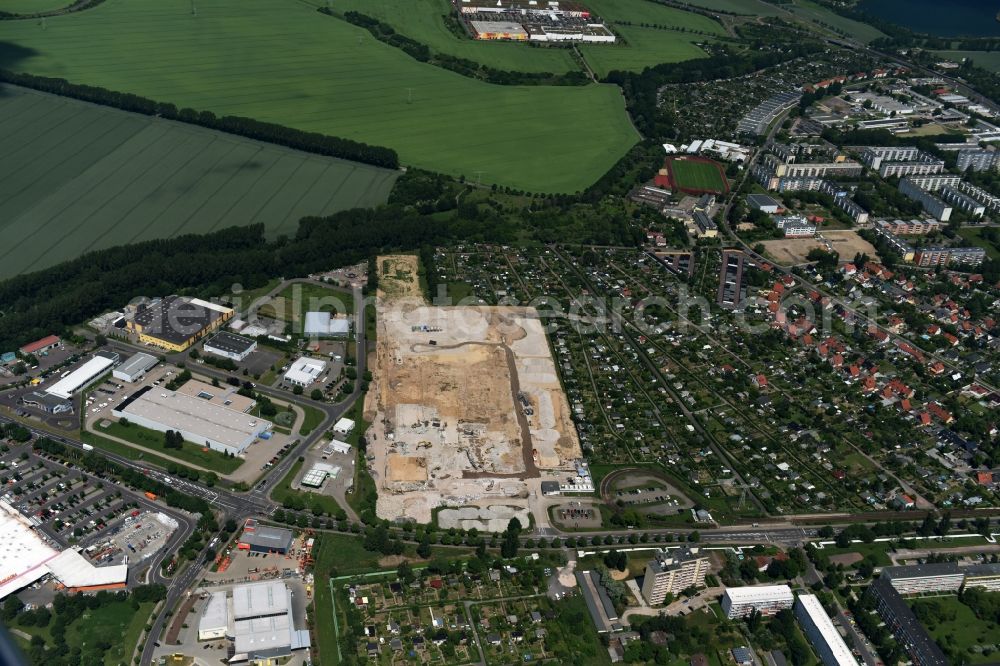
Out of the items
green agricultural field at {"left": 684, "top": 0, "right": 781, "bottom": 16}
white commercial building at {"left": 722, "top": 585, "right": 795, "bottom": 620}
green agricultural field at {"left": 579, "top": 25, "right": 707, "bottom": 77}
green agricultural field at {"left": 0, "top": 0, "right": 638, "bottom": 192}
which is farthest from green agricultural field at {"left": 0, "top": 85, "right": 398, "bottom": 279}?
green agricultural field at {"left": 684, "top": 0, "right": 781, "bottom": 16}

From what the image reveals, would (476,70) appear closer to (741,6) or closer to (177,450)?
(741,6)

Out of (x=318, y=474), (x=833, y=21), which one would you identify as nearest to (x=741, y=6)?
(x=833, y=21)

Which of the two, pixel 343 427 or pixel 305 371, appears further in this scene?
pixel 305 371

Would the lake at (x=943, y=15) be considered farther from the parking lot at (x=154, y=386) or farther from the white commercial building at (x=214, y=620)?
the white commercial building at (x=214, y=620)

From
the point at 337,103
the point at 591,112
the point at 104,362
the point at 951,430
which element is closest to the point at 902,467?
the point at 951,430

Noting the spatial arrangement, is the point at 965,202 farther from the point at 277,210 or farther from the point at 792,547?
the point at 277,210
